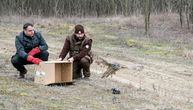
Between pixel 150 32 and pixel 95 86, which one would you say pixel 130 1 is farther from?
pixel 95 86

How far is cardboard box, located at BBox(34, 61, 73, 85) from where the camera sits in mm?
9117

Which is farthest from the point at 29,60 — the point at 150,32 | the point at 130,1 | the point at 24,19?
the point at 130,1

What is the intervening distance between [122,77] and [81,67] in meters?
1.49

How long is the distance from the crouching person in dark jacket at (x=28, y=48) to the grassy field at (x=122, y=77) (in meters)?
0.38

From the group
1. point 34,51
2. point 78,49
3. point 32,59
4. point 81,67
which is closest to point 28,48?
point 34,51

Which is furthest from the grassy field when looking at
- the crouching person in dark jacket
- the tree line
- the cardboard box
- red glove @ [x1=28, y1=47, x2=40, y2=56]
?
the tree line

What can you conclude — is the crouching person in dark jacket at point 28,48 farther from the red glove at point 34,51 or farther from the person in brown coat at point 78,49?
the person in brown coat at point 78,49

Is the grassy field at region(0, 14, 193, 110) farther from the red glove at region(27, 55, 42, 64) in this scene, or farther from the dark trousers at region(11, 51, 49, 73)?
the red glove at region(27, 55, 42, 64)

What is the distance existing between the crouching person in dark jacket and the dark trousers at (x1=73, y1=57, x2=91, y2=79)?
710 millimetres

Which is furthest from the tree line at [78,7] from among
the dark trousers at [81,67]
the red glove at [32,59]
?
the red glove at [32,59]

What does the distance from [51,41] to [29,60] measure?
9.45 m

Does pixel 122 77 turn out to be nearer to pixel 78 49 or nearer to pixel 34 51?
pixel 78 49

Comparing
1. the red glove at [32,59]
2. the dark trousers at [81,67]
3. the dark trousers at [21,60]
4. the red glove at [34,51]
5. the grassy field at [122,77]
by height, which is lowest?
the grassy field at [122,77]

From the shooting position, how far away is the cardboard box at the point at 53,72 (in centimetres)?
912
